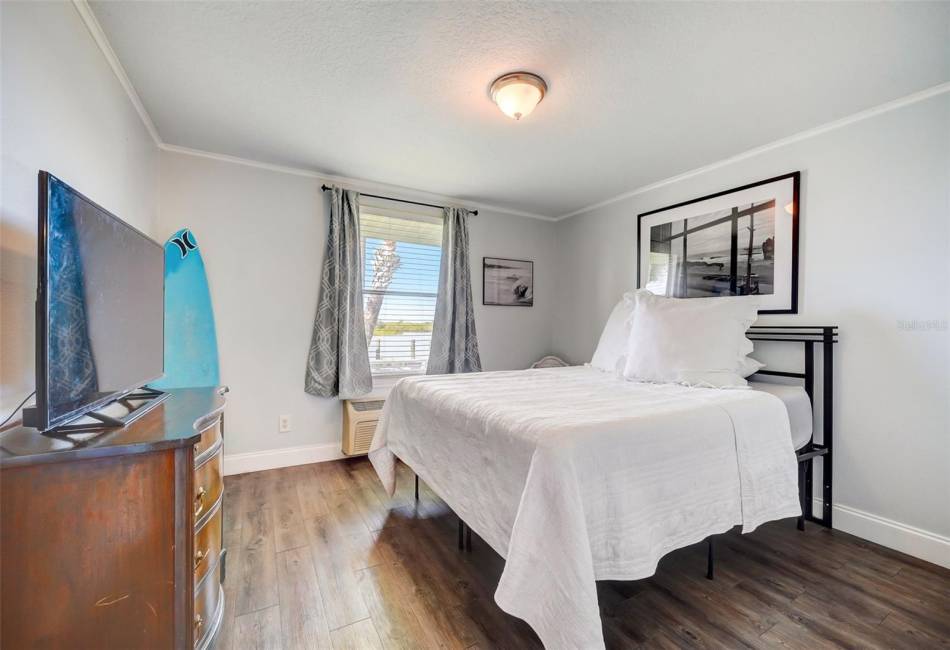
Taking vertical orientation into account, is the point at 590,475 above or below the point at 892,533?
above

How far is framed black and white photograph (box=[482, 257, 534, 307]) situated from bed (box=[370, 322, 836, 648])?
2.00m

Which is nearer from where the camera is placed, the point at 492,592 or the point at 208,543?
the point at 208,543

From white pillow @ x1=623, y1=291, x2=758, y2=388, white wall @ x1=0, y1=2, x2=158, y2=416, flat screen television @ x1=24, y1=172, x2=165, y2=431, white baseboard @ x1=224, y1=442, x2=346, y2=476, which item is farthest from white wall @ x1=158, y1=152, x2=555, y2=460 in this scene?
white pillow @ x1=623, y1=291, x2=758, y2=388

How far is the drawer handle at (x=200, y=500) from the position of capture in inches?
44.1

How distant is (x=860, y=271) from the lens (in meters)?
2.11

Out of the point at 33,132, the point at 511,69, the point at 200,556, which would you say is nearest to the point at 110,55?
the point at 33,132

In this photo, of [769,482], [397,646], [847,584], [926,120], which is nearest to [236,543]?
[397,646]

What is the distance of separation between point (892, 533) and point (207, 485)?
3.10 metres

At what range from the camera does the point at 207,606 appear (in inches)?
47.9

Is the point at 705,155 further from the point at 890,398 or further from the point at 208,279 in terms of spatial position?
the point at 208,279

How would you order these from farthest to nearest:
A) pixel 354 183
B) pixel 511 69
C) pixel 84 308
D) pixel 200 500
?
pixel 354 183
pixel 511 69
pixel 200 500
pixel 84 308

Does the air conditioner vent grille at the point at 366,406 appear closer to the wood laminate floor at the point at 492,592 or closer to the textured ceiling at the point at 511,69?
the wood laminate floor at the point at 492,592

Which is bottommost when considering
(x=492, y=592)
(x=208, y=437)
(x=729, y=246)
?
(x=492, y=592)

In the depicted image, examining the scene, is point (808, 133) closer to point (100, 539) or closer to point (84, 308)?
point (84, 308)
